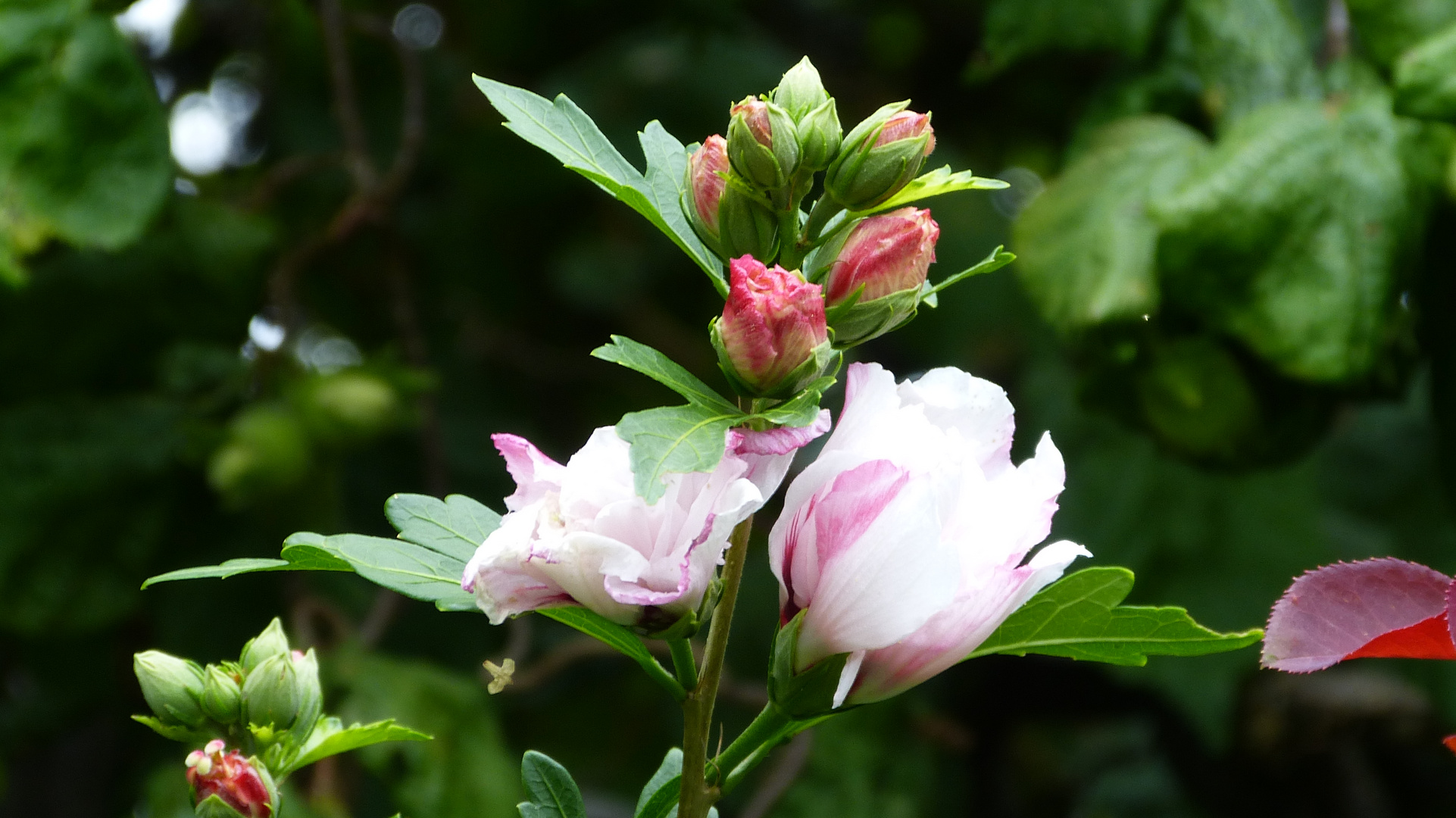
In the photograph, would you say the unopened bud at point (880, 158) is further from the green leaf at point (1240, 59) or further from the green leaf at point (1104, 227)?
the green leaf at point (1240, 59)

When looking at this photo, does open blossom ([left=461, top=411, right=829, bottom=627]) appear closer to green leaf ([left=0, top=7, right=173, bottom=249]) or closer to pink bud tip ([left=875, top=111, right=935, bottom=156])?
pink bud tip ([left=875, top=111, right=935, bottom=156])

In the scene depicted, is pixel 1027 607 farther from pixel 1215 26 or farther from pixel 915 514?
pixel 1215 26

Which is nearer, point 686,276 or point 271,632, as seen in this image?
point 271,632

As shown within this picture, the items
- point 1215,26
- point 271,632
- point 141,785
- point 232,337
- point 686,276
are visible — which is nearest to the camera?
point 271,632

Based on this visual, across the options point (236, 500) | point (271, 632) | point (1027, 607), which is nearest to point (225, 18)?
point (236, 500)

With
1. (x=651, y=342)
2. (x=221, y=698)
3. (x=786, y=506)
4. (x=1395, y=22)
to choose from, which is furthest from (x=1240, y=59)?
(x=651, y=342)

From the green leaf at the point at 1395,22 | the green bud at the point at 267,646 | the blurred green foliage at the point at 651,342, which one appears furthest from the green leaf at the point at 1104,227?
the green bud at the point at 267,646

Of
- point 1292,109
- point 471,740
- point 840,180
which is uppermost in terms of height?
point 840,180
